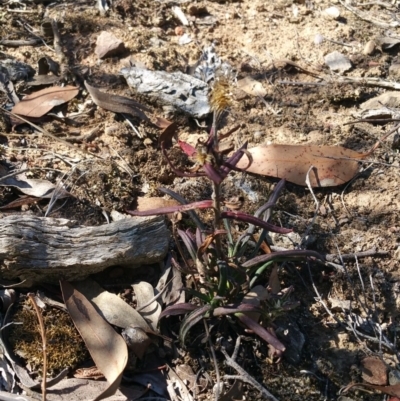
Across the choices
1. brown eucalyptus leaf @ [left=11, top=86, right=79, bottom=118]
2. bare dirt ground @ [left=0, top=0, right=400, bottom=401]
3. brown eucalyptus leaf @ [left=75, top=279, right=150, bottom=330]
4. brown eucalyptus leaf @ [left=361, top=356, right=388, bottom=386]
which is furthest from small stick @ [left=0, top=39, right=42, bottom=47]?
brown eucalyptus leaf @ [left=361, top=356, right=388, bottom=386]

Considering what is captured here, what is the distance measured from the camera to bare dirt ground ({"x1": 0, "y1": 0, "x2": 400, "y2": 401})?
2.56m

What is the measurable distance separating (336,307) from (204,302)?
2.04ft

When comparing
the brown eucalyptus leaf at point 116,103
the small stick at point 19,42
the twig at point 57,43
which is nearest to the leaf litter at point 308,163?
the brown eucalyptus leaf at point 116,103

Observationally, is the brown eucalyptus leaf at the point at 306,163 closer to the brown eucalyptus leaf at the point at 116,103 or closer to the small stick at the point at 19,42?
the brown eucalyptus leaf at the point at 116,103

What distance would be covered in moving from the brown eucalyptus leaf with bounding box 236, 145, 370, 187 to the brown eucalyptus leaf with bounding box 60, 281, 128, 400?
1.08 meters

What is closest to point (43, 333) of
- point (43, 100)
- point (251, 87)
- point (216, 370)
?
point (216, 370)

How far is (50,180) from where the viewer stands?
2975mm

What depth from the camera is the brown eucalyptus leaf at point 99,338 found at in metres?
2.33

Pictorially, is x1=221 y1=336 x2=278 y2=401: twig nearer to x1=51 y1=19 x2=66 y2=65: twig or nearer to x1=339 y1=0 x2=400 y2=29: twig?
x1=51 y1=19 x2=66 y2=65: twig

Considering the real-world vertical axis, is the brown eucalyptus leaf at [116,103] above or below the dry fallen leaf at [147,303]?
above

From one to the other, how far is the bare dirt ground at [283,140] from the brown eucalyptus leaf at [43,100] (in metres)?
0.07

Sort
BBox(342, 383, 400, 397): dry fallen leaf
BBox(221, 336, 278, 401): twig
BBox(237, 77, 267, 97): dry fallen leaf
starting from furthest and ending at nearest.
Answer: BBox(237, 77, 267, 97): dry fallen leaf
BBox(342, 383, 400, 397): dry fallen leaf
BBox(221, 336, 278, 401): twig

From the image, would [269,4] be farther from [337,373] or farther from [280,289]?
[337,373]

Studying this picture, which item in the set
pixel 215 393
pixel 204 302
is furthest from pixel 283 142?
A: pixel 215 393
